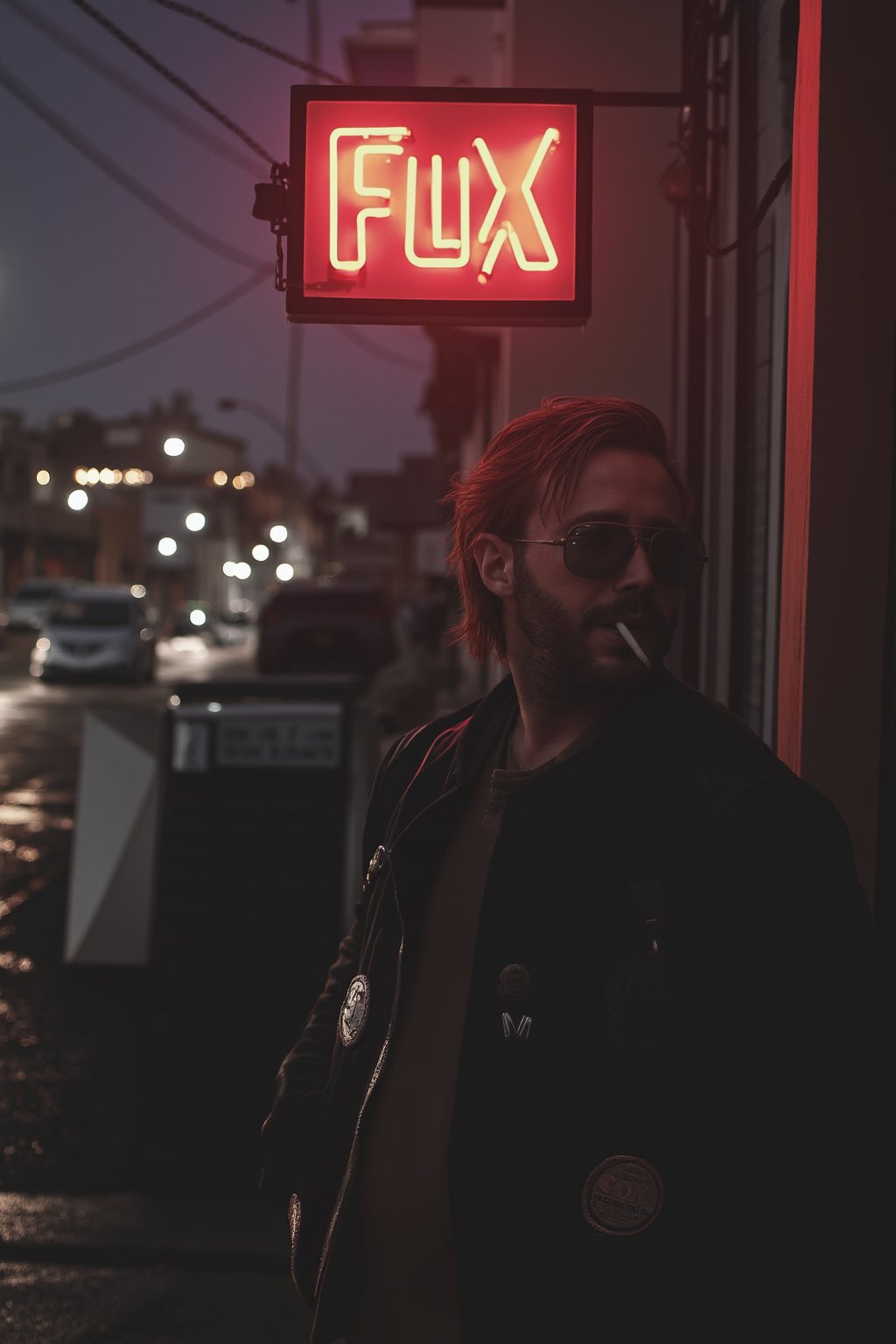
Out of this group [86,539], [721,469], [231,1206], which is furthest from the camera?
[86,539]

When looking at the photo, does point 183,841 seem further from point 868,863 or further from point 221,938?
point 868,863

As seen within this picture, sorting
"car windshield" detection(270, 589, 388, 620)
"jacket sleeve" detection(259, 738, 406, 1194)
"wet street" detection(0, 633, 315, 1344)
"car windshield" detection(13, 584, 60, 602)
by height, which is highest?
"car windshield" detection(13, 584, 60, 602)

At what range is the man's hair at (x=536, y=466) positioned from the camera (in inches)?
68.7

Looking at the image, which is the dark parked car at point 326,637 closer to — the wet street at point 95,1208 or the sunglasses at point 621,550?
the wet street at point 95,1208

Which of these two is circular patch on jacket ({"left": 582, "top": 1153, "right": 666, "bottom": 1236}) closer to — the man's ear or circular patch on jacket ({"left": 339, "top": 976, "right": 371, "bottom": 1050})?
circular patch on jacket ({"left": 339, "top": 976, "right": 371, "bottom": 1050})

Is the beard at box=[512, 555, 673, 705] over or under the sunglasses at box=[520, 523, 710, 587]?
under

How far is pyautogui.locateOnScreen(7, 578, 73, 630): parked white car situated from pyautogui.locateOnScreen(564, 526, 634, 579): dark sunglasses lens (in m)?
36.3

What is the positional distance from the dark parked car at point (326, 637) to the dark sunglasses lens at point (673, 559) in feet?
48.6

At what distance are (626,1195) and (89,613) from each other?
24919mm

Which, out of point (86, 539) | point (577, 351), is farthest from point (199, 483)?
point (577, 351)

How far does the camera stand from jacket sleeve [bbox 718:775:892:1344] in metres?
1.41

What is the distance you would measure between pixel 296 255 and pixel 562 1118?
2.68 metres

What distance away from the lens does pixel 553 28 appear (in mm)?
6277

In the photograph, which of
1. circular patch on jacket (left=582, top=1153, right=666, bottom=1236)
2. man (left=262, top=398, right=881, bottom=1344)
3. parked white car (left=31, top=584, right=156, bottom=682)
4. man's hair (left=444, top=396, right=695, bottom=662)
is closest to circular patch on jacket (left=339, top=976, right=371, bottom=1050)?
man (left=262, top=398, right=881, bottom=1344)
